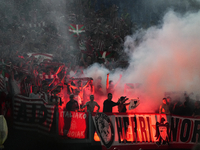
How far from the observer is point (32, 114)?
17.6 ft

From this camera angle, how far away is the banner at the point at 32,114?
5.14 meters

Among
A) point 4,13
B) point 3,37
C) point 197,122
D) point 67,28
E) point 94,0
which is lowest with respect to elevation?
point 197,122

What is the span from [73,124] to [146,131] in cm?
159

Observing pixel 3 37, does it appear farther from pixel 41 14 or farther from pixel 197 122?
pixel 197 122

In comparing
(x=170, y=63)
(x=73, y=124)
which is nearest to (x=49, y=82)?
(x=73, y=124)

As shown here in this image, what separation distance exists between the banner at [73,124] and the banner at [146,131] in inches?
11.4

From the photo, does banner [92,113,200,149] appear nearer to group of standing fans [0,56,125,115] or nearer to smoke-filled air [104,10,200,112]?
group of standing fans [0,56,125,115]

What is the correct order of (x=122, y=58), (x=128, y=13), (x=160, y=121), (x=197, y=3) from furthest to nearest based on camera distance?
(x=128, y=13) → (x=122, y=58) → (x=197, y=3) → (x=160, y=121)

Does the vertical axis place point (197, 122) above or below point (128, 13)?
below

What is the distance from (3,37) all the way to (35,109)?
8484mm

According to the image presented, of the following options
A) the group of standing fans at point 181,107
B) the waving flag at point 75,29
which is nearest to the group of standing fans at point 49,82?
the group of standing fans at point 181,107

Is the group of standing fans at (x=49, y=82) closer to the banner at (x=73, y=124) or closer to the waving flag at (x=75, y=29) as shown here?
the banner at (x=73, y=124)

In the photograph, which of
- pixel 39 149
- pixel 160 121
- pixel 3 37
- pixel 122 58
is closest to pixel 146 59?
pixel 122 58

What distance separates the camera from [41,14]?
14.8m
